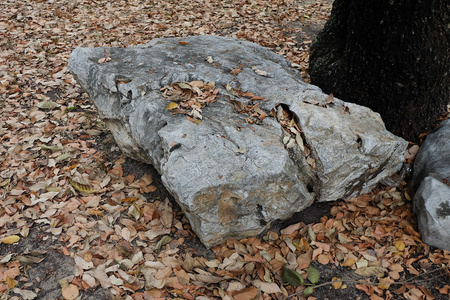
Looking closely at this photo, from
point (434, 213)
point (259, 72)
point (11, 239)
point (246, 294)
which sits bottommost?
point (11, 239)

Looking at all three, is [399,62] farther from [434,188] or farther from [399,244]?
[399,244]

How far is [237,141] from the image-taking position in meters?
2.80

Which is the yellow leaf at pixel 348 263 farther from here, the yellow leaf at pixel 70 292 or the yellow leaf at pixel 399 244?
the yellow leaf at pixel 70 292

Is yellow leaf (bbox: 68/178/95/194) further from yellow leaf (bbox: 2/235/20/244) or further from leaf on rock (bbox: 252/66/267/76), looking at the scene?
leaf on rock (bbox: 252/66/267/76)

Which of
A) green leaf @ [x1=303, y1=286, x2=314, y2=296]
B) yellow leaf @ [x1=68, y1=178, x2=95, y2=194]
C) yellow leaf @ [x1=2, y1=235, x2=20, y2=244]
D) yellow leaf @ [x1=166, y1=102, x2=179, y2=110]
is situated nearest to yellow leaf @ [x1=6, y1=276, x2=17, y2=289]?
yellow leaf @ [x1=2, y1=235, x2=20, y2=244]

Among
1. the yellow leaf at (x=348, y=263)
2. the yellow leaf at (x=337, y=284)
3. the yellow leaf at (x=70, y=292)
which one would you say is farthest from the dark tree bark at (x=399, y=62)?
the yellow leaf at (x=70, y=292)

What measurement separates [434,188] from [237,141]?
159cm

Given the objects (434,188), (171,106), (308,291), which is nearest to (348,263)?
(308,291)

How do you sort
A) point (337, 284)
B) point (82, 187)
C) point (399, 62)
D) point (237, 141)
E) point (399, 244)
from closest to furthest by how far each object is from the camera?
point (337, 284) → point (237, 141) → point (399, 244) → point (399, 62) → point (82, 187)

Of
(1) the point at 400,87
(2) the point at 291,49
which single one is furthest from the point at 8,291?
(2) the point at 291,49

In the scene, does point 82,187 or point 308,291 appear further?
point 82,187

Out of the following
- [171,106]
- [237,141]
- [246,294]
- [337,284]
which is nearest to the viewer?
[246,294]

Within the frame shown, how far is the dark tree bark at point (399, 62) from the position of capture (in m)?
3.05

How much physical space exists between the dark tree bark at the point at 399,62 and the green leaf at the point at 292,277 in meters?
1.78
